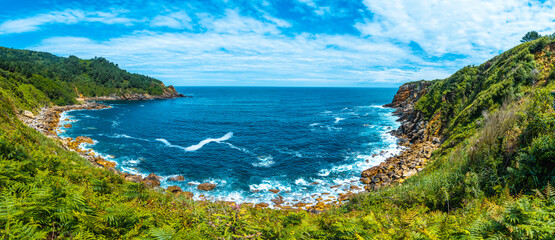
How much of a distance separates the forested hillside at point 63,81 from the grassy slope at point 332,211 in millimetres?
78500

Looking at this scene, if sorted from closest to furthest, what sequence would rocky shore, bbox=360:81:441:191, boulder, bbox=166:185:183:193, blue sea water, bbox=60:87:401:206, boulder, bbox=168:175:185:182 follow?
boulder, bbox=166:185:183:193 < rocky shore, bbox=360:81:441:191 < blue sea water, bbox=60:87:401:206 < boulder, bbox=168:175:185:182

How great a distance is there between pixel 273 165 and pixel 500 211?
2965 centimetres

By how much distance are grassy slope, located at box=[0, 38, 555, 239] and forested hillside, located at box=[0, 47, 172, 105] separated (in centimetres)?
7850

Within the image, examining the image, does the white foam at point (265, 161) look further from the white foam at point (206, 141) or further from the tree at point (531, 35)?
the tree at point (531, 35)

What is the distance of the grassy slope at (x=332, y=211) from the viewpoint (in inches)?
173

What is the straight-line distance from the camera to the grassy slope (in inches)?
173

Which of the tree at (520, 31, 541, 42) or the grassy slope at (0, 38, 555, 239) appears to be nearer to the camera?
the grassy slope at (0, 38, 555, 239)

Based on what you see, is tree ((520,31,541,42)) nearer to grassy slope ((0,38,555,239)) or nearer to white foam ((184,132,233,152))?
grassy slope ((0,38,555,239))

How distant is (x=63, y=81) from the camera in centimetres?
11600

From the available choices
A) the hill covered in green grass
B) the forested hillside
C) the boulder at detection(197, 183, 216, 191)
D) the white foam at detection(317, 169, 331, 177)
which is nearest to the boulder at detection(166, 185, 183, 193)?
the boulder at detection(197, 183, 216, 191)

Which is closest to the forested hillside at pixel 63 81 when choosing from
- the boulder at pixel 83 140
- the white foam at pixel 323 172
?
the boulder at pixel 83 140

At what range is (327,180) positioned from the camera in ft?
97.0

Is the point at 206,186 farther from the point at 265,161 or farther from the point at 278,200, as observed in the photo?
the point at 265,161

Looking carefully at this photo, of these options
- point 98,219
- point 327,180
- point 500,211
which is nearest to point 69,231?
point 98,219
